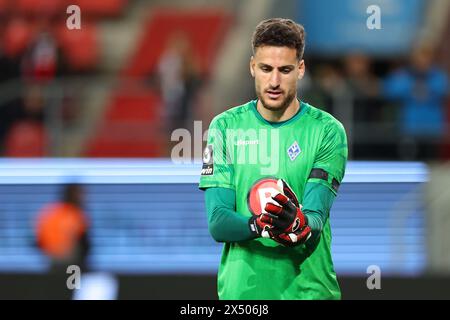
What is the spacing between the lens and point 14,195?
11.2 m

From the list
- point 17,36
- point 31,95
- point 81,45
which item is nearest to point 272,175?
point 31,95

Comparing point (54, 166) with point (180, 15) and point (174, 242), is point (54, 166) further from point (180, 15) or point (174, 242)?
point (180, 15)

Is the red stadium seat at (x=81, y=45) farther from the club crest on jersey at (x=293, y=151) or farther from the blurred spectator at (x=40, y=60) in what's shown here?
the club crest on jersey at (x=293, y=151)

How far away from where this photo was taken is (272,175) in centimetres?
527

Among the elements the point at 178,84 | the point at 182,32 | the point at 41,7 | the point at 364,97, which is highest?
the point at 41,7

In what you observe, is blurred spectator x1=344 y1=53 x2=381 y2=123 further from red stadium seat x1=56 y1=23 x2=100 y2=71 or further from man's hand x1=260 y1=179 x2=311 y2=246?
man's hand x1=260 y1=179 x2=311 y2=246

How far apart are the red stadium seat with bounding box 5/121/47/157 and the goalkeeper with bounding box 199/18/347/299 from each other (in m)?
7.02

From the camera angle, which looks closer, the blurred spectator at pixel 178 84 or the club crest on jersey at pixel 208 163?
the club crest on jersey at pixel 208 163

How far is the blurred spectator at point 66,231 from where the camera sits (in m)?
10.3

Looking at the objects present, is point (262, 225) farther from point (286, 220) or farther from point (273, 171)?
point (273, 171)

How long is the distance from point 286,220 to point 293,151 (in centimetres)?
44

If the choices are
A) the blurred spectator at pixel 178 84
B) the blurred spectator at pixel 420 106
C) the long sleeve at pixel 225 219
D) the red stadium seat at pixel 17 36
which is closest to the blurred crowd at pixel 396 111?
the blurred spectator at pixel 420 106

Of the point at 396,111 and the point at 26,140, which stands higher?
the point at 396,111

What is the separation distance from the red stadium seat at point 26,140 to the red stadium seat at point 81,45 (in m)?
2.21
